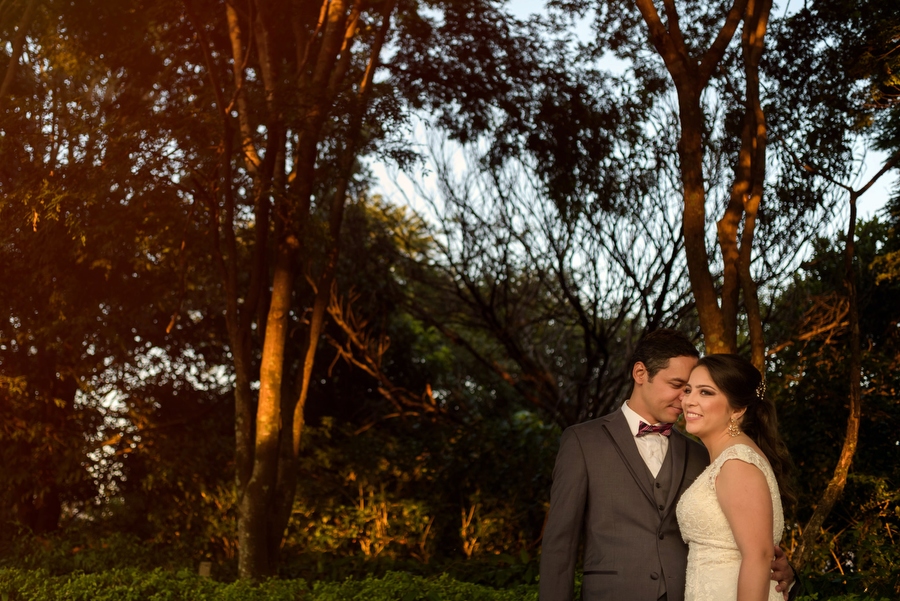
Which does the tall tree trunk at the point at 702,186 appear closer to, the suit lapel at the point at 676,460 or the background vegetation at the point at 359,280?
the background vegetation at the point at 359,280

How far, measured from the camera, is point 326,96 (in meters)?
8.90

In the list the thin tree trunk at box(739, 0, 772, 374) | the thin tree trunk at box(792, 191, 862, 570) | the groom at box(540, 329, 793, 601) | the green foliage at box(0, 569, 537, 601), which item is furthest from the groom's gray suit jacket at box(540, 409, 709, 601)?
the thin tree trunk at box(792, 191, 862, 570)

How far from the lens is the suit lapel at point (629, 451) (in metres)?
3.60

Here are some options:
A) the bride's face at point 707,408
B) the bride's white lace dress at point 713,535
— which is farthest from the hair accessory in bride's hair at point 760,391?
the bride's white lace dress at point 713,535

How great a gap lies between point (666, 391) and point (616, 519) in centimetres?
52

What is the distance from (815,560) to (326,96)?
20.7 ft

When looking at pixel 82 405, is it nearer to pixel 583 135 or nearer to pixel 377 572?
pixel 377 572

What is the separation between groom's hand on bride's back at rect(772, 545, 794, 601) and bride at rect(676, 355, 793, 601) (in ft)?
0.11

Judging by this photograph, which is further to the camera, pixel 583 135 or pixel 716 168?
pixel 583 135

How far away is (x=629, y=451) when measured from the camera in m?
3.66

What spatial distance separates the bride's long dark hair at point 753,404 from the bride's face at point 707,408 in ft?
0.08

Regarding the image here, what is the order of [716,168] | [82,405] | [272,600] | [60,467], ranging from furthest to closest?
[82,405] → [60,467] → [716,168] → [272,600]

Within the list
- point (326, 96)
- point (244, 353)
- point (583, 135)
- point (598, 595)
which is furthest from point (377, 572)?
point (598, 595)

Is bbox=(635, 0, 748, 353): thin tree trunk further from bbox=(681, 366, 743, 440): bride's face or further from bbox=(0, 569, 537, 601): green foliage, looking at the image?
bbox=(681, 366, 743, 440): bride's face
